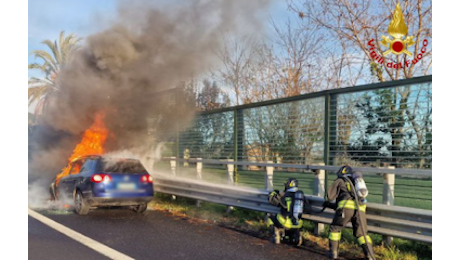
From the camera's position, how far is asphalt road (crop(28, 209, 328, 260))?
542 cm

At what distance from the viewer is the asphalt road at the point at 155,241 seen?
5.42 meters

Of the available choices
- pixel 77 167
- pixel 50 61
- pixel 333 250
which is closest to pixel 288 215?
pixel 333 250

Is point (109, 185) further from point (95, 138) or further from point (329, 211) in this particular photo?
point (95, 138)

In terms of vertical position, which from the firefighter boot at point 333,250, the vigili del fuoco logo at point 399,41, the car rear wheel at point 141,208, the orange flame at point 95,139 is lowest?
the car rear wheel at point 141,208

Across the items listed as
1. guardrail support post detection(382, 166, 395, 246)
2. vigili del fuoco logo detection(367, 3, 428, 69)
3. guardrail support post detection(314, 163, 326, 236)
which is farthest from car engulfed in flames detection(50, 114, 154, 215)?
vigili del fuoco logo detection(367, 3, 428, 69)

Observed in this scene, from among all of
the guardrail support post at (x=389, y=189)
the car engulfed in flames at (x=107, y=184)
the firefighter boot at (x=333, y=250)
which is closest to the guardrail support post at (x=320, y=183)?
the guardrail support post at (x=389, y=189)

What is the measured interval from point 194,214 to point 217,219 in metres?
0.78

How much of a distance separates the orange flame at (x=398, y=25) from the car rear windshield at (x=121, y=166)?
9182 mm

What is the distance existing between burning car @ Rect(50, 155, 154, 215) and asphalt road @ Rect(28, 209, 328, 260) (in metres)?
0.39

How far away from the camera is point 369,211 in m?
5.50

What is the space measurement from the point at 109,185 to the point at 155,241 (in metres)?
2.74

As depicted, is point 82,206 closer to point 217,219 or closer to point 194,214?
point 194,214

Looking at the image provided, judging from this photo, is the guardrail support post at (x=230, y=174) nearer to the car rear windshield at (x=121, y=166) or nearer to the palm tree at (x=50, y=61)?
the car rear windshield at (x=121, y=166)

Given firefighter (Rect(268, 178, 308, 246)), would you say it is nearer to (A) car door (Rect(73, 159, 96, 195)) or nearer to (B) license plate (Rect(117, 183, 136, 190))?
(B) license plate (Rect(117, 183, 136, 190))
